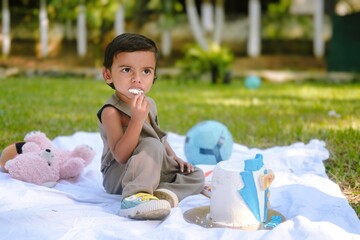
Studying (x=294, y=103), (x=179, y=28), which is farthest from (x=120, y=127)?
(x=179, y=28)

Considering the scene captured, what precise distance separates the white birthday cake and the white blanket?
0.14 meters

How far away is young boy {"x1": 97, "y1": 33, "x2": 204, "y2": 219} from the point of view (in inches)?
98.2

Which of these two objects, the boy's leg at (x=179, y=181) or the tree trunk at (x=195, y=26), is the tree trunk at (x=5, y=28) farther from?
the boy's leg at (x=179, y=181)

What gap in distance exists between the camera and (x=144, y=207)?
7.58 feet

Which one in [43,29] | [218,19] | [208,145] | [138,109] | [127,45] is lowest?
[208,145]

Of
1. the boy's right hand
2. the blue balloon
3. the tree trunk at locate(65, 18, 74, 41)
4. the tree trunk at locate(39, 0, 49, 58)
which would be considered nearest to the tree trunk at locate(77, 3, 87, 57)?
the tree trunk at locate(65, 18, 74, 41)

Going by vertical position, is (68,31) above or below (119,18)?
below

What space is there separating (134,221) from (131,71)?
2.43 feet

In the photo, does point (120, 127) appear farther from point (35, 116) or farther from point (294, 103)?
point (294, 103)

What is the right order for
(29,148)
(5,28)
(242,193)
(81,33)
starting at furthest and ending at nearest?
(5,28), (81,33), (29,148), (242,193)

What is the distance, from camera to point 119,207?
260 cm

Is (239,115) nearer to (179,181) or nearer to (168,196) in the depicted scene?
(179,181)

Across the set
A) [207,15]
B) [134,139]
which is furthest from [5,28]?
[134,139]

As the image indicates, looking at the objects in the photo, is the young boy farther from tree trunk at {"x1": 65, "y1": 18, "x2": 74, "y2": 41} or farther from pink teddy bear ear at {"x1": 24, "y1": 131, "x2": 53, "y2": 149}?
tree trunk at {"x1": 65, "y1": 18, "x2": 74, "y2": 41}
